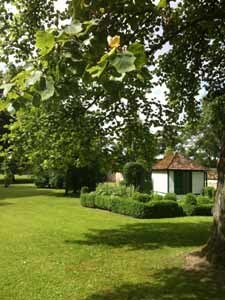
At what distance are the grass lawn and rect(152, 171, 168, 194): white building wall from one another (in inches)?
648

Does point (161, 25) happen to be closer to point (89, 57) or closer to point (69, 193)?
point (89, 57)

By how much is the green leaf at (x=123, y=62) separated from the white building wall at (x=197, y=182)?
35.8 meters

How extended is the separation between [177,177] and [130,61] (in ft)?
115

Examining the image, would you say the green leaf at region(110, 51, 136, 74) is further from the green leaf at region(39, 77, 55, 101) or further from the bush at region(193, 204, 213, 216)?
the bush at region(193, 204, 213, 216)

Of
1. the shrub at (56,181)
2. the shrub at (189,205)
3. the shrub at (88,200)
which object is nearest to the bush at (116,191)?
the shrub at (88,200)

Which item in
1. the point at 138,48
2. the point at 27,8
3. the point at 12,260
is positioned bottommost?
the point at 12,260

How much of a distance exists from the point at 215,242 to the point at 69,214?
41.3ft

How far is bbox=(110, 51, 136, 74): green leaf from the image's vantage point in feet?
8.59

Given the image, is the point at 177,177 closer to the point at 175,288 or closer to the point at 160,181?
the point at 160,181

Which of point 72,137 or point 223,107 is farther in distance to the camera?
point 223,107

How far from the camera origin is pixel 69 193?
36844 millimetres

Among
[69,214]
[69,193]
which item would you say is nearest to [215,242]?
[69,214]

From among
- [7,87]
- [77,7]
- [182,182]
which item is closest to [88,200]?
[182,182]

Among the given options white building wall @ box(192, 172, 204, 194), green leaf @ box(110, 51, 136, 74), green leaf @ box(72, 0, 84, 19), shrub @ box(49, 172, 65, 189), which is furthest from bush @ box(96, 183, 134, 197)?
green leaf @ box(110, 51, 136, 74)
